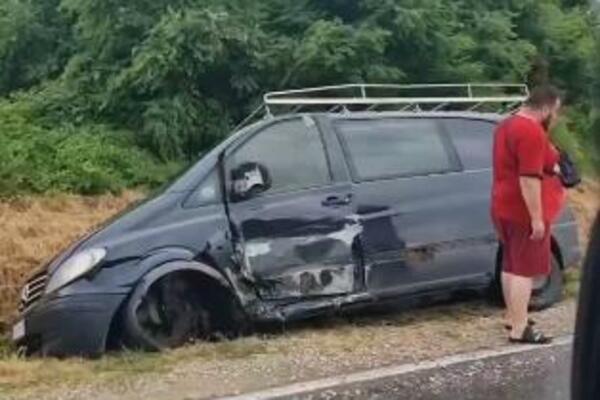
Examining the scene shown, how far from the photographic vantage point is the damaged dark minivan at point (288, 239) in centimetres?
741

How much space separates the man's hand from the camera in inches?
295

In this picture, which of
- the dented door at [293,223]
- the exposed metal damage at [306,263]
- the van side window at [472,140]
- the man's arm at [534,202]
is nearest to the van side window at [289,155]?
the dented door at [293,223]

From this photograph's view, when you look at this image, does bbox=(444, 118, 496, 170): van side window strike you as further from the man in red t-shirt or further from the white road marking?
the white road marking

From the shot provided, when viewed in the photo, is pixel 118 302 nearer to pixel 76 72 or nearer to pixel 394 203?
pixel 394 203

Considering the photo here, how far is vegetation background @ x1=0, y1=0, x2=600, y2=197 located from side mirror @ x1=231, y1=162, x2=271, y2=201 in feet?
10.3

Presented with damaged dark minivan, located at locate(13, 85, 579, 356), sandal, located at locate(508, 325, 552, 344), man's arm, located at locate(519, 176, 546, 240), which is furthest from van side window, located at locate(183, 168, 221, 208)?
sandal, located at locate(508, 325, 552, 344)

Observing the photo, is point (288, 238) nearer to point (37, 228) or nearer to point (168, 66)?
point (37, 228)

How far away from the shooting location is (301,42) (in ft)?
39.9

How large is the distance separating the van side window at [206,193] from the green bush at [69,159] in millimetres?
3049

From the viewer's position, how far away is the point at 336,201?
8148 mm

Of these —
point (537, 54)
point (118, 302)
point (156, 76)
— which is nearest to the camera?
point (118, 302)

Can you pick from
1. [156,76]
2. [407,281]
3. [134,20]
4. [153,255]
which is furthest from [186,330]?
[134,20]

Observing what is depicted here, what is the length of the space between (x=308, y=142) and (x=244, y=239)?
3.29ft

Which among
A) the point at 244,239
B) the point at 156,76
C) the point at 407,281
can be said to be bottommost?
the point at 407,281
